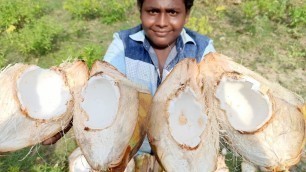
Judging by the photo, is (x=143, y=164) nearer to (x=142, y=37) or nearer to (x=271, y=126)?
(x=142, y=37)

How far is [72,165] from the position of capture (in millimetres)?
2295

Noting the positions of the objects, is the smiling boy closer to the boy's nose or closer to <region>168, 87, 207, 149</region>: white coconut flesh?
the boy's nose

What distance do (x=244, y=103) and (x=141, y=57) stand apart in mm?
689

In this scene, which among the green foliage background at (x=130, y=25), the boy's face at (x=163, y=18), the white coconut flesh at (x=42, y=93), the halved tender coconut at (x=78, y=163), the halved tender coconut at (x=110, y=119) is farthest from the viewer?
the green foliage background at (x=130, y=25)

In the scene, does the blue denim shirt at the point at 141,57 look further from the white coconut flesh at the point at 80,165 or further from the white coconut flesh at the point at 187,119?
Answer: the white coconut flesh at the point at 187,119

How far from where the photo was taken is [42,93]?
1576mm

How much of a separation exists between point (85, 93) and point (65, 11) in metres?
3.77

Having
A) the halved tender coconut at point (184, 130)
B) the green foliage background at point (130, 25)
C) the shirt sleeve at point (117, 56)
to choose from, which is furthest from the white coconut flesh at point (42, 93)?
the green foliage background at point (130, 25)

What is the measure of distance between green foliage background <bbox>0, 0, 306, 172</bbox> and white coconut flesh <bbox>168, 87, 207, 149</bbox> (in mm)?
2264

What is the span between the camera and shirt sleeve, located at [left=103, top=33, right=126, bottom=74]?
1990 millimetres

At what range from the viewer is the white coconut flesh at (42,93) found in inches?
59.9

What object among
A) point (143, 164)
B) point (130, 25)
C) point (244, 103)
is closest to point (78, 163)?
point (143, 164)

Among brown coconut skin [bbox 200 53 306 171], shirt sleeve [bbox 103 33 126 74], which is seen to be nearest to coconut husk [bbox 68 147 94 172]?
shirt sleeve [bbox 103 33 126 74]

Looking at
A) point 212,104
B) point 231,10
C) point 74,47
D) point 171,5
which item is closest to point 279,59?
point 231,10
